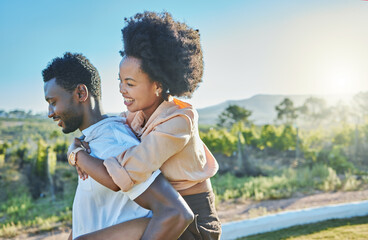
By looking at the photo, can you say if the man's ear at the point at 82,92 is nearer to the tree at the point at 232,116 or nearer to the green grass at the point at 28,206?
the green grass at the point at 28,206

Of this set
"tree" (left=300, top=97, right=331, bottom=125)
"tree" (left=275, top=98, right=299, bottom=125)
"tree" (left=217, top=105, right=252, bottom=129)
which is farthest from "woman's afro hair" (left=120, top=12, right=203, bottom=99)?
"tree" (left=300, top=97, right=331, bottom=125)

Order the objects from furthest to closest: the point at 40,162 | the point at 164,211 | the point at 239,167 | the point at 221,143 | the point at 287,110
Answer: the point at 287,110 → the point at 221,143 → the point at 239,167 → the point at 40,162 → the point at 164,211

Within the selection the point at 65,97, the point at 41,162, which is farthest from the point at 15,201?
the point at 65,97

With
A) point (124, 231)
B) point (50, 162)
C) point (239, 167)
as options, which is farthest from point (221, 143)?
point (124, 231)

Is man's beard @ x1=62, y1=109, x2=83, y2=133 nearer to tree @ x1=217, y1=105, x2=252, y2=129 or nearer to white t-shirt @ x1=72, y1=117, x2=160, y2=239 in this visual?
white t-shirt @ x1=72, y1=117, x2=160, y2=239

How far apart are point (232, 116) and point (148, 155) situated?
15.7 metres

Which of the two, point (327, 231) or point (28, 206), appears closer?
point (327, 231)

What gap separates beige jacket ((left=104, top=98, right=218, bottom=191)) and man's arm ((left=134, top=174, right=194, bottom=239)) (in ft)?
0.23

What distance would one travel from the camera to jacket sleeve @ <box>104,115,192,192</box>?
5.14 ft

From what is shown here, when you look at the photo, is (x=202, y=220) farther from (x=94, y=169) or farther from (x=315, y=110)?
(x=315, y=110)

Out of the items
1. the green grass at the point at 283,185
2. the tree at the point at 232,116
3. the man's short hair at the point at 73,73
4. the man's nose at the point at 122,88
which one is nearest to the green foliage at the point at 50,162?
the green grass at the point at 283,185

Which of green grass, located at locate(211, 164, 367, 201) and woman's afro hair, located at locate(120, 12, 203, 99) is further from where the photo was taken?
green grass, located at locate(211, 164, 367, 201)

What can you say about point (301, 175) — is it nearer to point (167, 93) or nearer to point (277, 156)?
point (277, 156)

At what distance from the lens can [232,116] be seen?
672 inches
